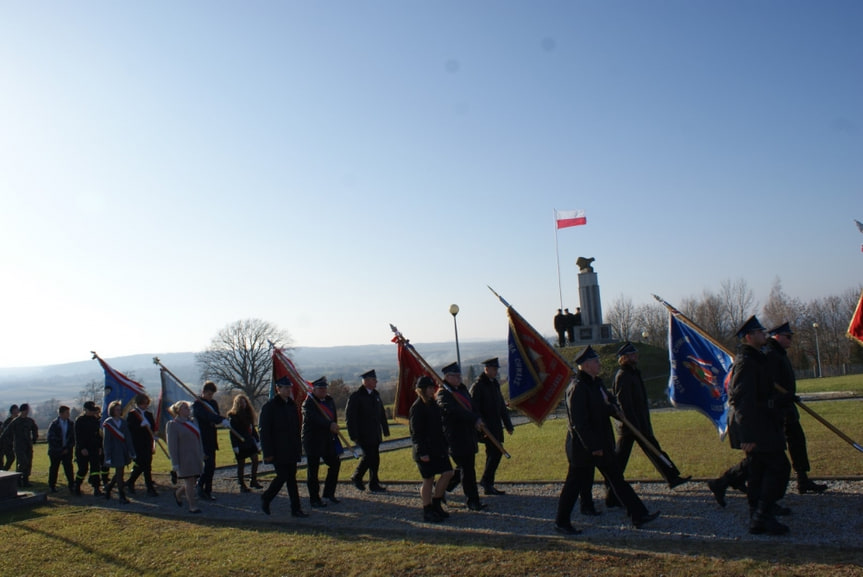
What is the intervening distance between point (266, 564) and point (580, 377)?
3.99 m

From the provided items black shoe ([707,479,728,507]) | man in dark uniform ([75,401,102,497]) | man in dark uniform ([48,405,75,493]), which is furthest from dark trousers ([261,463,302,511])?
man in dark uniform ([48,405,75,493])

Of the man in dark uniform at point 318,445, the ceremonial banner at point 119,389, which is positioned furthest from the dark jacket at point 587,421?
the ceremonial banner at point 119,389

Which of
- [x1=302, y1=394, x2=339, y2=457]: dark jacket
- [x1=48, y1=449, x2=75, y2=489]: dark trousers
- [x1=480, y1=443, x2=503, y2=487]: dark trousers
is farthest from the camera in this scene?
[x1=48, y1=449, x2=75, y2=489]: dark trousers

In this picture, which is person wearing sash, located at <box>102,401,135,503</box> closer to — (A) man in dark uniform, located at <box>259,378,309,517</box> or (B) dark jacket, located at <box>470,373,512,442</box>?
(A) man in dark uniform, located at <box>259,378,309,517</box>

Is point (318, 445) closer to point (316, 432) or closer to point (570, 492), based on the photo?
point (316, 432)

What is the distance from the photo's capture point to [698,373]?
938 centimetres

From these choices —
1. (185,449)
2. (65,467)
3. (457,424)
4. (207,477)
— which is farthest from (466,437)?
(65,467)

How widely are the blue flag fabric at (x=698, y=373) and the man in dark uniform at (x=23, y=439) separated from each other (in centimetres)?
1407

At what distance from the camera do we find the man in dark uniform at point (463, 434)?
28.4 feet

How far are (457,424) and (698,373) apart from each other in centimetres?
368

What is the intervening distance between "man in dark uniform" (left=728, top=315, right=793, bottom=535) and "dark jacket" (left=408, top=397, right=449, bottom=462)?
359cm

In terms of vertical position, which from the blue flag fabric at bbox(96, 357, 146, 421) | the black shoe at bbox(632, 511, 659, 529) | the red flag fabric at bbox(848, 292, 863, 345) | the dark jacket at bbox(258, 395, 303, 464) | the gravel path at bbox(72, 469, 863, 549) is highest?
the red flag fabric at bbox(848, 292, 863, 345)

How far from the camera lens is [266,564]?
22.0 ft

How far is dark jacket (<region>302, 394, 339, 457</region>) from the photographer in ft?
32.6
